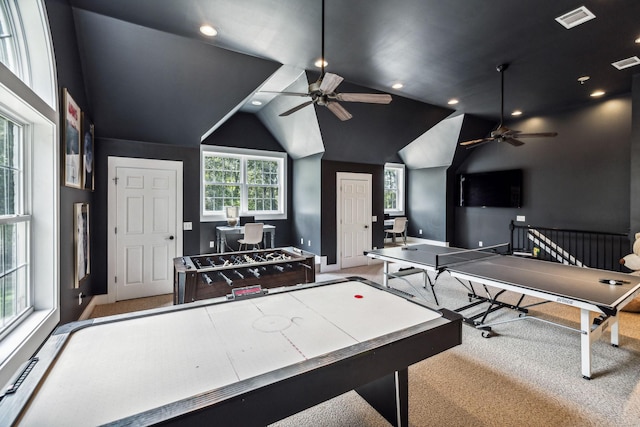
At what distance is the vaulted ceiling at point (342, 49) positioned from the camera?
8.44 feet

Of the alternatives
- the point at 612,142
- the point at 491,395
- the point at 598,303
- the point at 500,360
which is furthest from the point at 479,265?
the point at 612,142

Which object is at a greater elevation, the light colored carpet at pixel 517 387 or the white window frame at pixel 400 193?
the white window frame at pixel 400 193

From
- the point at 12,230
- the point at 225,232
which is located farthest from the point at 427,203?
the point at 12,230

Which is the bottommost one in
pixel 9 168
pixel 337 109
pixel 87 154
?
pixel 9 168

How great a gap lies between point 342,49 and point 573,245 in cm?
563

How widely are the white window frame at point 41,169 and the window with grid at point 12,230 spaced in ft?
0.16

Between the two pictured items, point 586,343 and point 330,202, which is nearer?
point 586,343

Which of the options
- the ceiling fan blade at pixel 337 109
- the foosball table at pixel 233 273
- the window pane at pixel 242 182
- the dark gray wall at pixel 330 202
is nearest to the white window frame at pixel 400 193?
the dark gray wall at pixel 330 202

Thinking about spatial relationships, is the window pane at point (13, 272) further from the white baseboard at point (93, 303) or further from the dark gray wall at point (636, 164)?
the dark gray wall at point (636, 164)

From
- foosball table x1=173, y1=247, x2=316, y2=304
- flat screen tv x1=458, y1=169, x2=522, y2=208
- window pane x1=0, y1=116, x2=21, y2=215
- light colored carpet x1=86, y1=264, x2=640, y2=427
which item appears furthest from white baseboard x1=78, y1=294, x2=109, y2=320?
flat screen tv x1=458, y1=169, x2=522, y2=208

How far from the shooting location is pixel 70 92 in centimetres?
275

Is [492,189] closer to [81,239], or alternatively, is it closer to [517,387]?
[517,387]

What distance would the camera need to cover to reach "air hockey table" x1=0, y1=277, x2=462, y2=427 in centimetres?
90

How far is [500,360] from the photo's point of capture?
2.46 m
